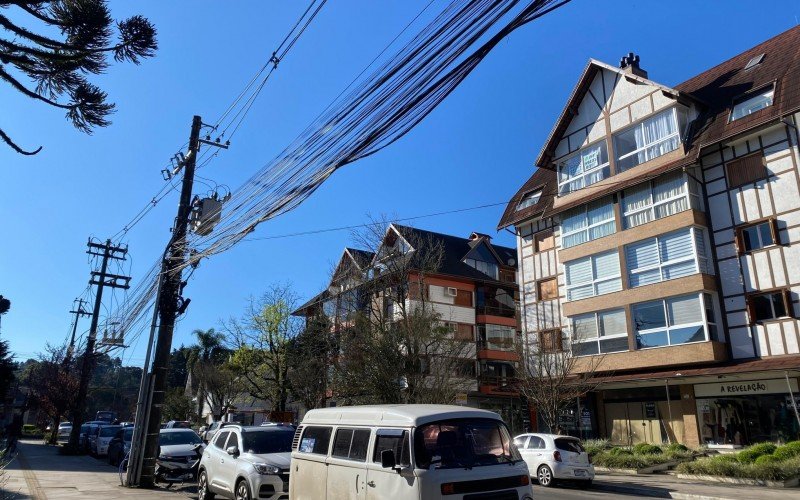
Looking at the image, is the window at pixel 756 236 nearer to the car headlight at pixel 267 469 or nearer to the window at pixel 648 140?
the window at pixel 648 140

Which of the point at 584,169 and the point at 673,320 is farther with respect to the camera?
the point at 584,169

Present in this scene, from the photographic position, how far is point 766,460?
17266 mm

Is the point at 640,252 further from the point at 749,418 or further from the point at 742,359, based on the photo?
the point at 749,418

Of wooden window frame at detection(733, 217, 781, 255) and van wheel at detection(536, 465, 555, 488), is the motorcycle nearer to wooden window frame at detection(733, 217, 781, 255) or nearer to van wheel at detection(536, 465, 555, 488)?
van wheel at detection(536, 465, 555, 488)

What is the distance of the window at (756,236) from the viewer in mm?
21766

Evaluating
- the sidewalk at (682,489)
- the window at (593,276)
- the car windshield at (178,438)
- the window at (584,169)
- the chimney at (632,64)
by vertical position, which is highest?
the chimney at (632,64)

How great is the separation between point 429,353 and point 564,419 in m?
8.56

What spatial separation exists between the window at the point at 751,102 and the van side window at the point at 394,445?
75.8 ft

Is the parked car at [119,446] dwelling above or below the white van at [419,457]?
below

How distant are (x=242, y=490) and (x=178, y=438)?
30.3ft

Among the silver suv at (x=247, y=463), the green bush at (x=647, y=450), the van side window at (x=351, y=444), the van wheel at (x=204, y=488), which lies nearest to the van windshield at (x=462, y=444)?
the van side window at (x=351, y=444)

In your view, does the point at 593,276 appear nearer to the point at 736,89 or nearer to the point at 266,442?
the point at 736,89

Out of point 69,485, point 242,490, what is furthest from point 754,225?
point 69,485

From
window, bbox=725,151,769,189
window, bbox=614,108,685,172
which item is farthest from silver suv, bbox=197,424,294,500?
window, bbox=614,108,685,172
